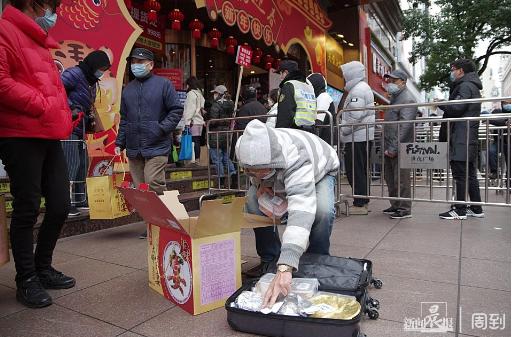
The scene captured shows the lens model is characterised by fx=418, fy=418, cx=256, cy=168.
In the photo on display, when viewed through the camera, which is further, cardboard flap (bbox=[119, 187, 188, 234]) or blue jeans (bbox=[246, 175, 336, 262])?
blue jeans (bbox=[246, 175, 336, 262])

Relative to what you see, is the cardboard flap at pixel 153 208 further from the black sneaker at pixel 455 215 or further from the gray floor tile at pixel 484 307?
the black sneaker at pixel 455 215

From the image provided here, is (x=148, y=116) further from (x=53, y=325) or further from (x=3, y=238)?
(x=53, y=325)

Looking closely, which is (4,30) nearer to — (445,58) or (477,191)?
(477,191)

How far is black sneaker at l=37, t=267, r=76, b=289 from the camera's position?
2.79 m

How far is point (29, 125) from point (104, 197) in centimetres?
171

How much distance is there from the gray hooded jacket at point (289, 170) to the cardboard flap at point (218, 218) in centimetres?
25

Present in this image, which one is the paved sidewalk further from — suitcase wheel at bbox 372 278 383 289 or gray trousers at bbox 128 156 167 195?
gray trousers at bbox 128 156 167 195

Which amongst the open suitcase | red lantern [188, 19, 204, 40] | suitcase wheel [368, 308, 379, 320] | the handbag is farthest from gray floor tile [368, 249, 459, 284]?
red lantern [188, 19, 204, 40]

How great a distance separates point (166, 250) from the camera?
252cm

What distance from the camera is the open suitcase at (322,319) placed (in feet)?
6.09

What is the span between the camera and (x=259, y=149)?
6.95 feet

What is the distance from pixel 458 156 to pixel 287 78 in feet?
7.64

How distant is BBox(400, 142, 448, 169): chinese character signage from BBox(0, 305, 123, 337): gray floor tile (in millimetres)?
3939

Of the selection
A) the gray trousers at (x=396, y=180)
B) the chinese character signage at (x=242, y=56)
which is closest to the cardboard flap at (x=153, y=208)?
the gray trousers at (x=396, y=180)
